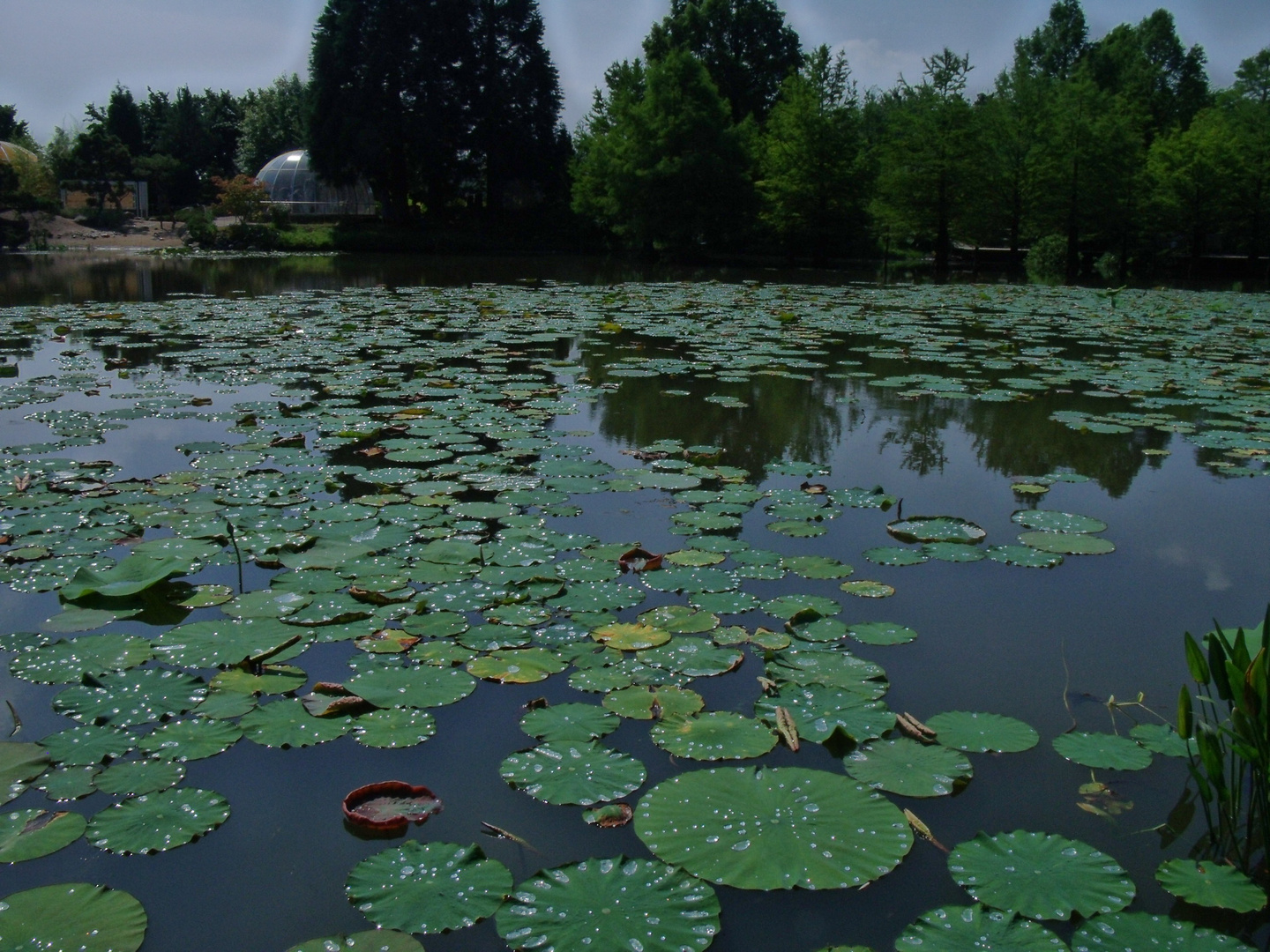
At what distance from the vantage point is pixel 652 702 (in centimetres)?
196

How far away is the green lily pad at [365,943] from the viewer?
1262mm

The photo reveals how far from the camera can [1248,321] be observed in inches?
435

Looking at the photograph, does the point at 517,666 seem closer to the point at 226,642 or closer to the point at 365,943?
the point at 226,642

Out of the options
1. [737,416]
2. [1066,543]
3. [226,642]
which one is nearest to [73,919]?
[226,642]

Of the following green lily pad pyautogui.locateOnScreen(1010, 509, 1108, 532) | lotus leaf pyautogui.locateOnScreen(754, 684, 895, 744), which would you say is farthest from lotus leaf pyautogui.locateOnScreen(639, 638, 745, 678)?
green lily pad pyautogui.locateOnScreen(1010, 509, 1108, 532)

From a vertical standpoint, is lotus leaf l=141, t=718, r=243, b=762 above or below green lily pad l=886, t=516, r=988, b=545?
below

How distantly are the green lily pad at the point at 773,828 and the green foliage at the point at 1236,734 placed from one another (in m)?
0.51

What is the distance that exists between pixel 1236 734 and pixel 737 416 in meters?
3.67

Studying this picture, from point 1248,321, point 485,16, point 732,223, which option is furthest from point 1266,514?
point 485,16

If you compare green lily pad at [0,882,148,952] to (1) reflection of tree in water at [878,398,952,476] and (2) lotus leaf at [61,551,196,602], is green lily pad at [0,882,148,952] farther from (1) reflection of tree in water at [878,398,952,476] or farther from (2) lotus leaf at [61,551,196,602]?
(1) reflection of tree in water at [878,398,952,476]

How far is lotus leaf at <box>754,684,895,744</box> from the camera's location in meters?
1.86

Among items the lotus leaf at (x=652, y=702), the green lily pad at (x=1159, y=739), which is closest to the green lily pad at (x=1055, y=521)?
the green lily pad at (x=1159, y=739)

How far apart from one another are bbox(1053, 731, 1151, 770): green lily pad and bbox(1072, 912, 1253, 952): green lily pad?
17.4 inches

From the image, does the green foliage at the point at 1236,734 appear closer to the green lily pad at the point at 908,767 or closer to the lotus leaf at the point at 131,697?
the green lily pad at the point at 908,767
